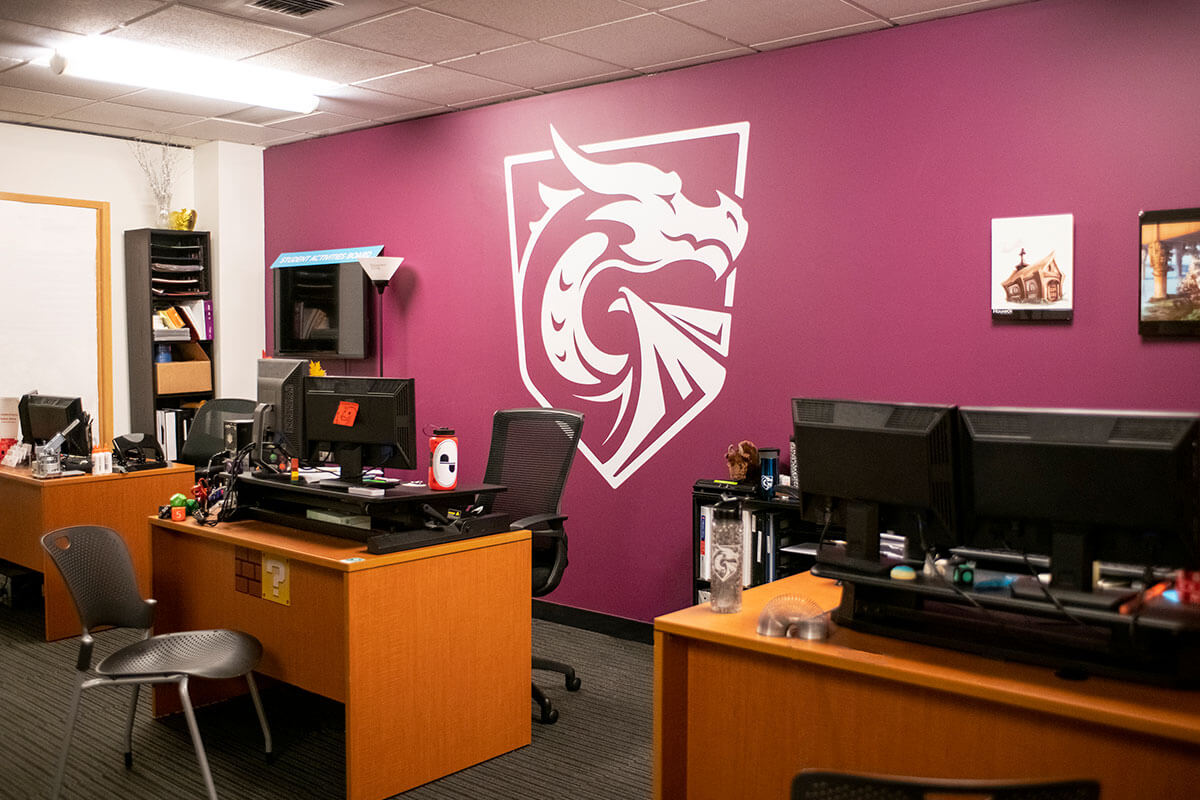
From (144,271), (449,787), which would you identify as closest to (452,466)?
(449,787)

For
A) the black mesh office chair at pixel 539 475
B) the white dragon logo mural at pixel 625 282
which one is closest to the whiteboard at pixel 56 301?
the white dragon logo mural at pixel 625 282

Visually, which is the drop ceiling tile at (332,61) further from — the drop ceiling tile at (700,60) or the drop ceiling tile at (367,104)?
the drop ceiling tile at (700,60)

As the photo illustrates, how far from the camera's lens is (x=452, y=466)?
3422mm

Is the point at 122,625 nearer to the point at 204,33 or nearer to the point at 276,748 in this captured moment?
the point at 276,748

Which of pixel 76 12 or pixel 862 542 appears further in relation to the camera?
pixel 76 12

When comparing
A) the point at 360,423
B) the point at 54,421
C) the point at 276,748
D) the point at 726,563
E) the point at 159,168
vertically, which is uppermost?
the point at 159,168

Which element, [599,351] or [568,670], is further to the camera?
[599,351]

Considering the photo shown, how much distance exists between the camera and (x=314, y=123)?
624 centimetres

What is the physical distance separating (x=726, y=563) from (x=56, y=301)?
5753 millimetres

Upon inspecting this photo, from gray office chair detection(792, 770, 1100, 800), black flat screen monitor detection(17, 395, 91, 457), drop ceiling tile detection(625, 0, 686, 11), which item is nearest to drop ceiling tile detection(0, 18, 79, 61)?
black flat screen monitor detection(17, 395, 91, 457)

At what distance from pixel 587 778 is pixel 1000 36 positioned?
3.14 meters

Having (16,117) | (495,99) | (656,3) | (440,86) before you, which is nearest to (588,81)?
(495,99)

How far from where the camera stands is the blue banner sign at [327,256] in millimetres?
6276

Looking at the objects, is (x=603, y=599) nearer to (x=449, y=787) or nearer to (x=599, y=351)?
(x=599, y=351)
